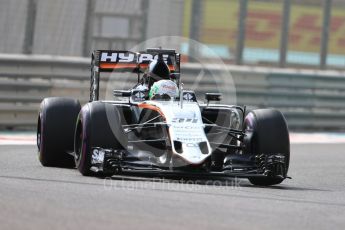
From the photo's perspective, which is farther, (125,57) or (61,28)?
(61,28)

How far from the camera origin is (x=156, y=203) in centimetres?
840

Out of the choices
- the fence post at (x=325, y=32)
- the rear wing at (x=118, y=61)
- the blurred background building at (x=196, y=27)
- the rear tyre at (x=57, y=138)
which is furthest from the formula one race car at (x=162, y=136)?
Result: the fence post at (x=325, y=32)

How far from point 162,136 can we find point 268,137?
122cm

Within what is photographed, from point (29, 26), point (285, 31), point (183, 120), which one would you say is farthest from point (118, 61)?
point (285, 31)

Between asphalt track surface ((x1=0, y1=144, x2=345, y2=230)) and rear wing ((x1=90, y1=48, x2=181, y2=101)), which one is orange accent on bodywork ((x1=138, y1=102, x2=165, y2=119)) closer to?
asphalt track surface ((x1=0, y1=144, x2=345, y2=230))

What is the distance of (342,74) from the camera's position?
2212 centimetres

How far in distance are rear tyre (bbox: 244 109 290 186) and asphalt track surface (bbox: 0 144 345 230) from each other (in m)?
0.26

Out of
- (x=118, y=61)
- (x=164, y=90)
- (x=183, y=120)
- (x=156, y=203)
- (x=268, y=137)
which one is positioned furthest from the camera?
(x=118, y=61)

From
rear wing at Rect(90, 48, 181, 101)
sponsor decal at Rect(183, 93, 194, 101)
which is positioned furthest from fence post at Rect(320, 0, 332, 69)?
sponsor decal at Rect(183, 93, 194, 101)

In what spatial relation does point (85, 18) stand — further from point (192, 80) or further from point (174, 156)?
point (174, 156)

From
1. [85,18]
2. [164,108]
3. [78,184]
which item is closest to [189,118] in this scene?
[164,108]

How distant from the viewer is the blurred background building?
1792 centimetres

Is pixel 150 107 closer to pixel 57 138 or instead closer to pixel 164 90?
pixel 164 90

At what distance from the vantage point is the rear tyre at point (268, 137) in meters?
11.2
